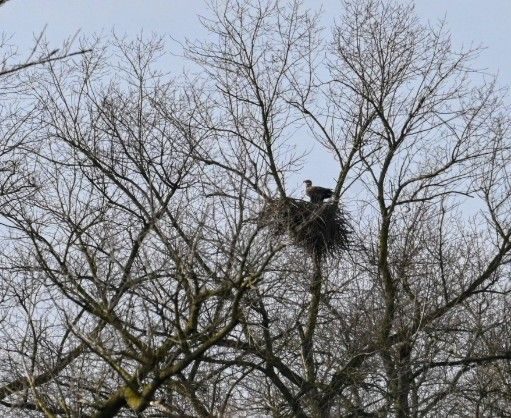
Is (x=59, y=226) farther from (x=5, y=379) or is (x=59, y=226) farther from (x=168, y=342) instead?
(x=168, y=342)

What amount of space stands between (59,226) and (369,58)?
489cm

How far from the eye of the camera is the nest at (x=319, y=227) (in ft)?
39.2

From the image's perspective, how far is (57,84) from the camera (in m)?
13.3

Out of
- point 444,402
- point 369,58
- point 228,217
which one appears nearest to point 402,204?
point 369,58

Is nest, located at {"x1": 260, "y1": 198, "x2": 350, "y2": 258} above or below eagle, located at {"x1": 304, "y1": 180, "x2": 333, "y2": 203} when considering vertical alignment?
below

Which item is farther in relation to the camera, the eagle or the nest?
the eagle

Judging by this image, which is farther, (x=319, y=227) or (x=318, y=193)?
(x=318, y=193)

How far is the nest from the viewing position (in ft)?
39.2

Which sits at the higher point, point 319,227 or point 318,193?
point 318,193

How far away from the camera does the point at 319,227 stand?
517 inches

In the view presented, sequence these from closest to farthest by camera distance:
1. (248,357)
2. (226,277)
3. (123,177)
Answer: (226,277) < (248,357) < (123,177)

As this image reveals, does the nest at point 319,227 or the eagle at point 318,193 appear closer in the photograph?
the nest at point 319,227

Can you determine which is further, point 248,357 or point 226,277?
point 248,357

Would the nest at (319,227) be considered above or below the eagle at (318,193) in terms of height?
below
